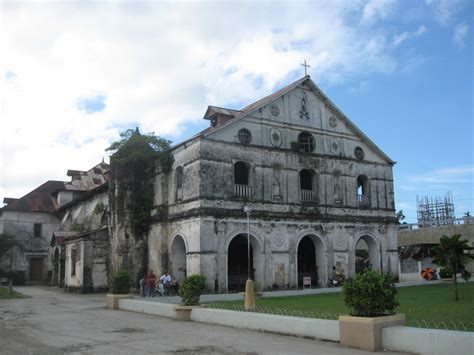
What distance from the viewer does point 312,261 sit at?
3169 cm

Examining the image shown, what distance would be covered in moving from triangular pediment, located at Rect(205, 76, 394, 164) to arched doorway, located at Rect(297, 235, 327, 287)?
551 centimetres

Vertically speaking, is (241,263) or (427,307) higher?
(241,263)

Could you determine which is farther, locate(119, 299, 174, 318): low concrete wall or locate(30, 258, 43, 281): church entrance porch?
locate(30, 258, 43, 281): church entrance porch

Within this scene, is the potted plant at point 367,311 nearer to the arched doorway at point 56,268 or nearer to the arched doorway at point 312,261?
the arched doorway at point 312,261

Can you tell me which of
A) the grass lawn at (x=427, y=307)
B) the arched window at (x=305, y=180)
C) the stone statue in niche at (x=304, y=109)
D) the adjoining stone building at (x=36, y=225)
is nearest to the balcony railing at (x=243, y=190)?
the arched window at (x=305, y=180)

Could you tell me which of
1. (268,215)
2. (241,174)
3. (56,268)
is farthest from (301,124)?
(56,268)

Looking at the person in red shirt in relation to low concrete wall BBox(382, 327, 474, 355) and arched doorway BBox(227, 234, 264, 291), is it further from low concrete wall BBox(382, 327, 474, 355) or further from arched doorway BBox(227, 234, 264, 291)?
low concrete wall BBox(382, 327, 474, 355)

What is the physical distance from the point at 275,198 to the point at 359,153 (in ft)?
24.7

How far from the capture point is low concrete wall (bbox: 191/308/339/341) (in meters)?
11.5

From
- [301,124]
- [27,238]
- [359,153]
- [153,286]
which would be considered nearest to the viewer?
[153,286]

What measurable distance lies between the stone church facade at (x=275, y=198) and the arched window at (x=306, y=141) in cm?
6

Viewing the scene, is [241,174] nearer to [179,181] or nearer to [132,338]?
[179,181]

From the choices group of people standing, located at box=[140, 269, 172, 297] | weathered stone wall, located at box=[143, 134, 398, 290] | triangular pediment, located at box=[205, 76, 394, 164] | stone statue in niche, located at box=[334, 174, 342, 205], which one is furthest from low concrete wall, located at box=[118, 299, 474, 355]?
stone statue in niche, located at box=[334, 174, 342, 205]

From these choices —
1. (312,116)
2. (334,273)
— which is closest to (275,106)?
(312,116)
